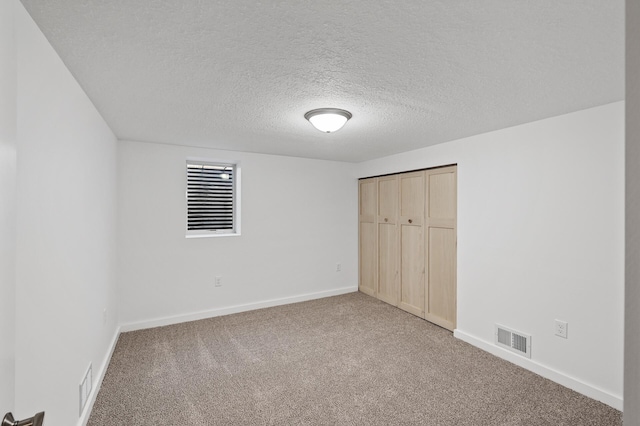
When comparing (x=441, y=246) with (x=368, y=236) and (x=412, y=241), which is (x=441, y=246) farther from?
(x=368, y=236)

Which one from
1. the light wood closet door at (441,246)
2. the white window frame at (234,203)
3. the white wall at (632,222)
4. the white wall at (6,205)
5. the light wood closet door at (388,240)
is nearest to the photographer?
the white wall at (632,222)

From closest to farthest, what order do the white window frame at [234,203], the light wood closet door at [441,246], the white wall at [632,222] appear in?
the white wall at [632,222] < the light wood closet door at [441,246] < the white window frame at [234,203]

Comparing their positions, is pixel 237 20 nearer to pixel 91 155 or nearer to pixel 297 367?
pixel 91 155

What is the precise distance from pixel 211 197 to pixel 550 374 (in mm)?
3949

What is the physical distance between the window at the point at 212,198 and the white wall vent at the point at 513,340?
3.14 m

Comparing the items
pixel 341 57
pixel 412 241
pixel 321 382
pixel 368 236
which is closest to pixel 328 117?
pixel 341 57

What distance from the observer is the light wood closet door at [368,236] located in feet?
15.3

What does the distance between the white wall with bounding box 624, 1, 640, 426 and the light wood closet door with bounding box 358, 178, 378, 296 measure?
13.8 feet

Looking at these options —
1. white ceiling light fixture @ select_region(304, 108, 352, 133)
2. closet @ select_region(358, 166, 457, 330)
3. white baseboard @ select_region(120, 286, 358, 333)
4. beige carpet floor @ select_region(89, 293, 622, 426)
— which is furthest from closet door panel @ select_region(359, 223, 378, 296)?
white ceiling light fixture @ select_region(304, 108, 352, 133)

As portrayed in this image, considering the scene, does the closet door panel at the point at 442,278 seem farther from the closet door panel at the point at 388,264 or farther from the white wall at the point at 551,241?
the closet door panel at the point at 388,264

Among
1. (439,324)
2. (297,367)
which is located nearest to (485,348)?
(439,324)

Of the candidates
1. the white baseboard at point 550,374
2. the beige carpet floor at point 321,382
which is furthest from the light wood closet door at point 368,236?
the white baseboard at point 550,374

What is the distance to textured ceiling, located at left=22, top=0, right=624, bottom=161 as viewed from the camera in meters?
1.18

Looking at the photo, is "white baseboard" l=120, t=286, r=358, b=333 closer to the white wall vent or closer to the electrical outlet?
the white wall vent
